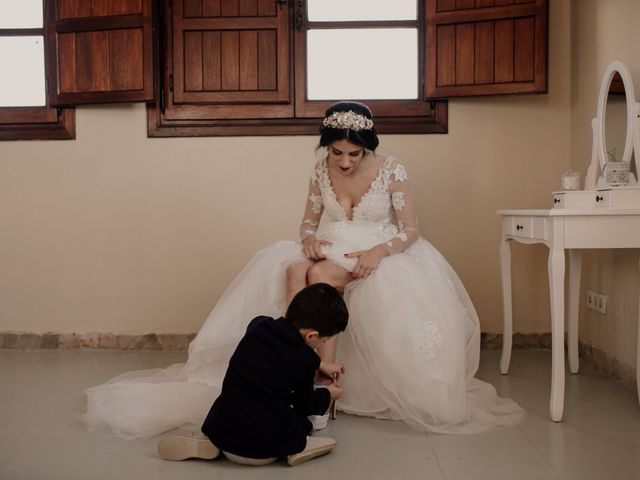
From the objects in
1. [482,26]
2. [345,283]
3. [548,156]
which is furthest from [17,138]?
[548,156]

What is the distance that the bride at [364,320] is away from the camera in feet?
7.97

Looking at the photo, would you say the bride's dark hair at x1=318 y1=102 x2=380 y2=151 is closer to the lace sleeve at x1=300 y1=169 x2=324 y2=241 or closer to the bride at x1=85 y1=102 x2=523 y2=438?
the bride at x1=85 y1=102 x2=523 y2=438

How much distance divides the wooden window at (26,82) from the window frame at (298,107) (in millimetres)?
592

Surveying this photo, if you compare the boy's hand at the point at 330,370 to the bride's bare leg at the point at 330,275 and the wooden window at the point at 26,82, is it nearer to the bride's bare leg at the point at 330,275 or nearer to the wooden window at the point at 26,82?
the bride's bare leg at the point at 330,275

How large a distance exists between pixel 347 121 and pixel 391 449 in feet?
4.20

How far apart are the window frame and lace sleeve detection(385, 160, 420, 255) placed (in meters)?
0.83

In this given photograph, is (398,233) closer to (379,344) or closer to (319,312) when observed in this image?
(379,344)

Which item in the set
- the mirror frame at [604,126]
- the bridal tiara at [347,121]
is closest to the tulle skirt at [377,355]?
the bridal tiara at [347,121]

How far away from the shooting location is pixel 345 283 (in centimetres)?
268

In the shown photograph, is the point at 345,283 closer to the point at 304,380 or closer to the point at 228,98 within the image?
the point at 304,380

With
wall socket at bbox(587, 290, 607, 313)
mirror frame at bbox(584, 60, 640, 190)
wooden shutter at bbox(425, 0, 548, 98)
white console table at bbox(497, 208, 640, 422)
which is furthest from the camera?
wooden shutter at bbox(425, 0, 548, 98)

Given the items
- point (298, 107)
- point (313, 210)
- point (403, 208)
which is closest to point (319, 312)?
point (403, 208)

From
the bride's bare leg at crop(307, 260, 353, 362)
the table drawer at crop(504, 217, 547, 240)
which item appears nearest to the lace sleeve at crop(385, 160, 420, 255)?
the bride's bare leg at crop(307, 260, 353, 362)

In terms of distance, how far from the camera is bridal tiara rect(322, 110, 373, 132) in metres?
2.75
